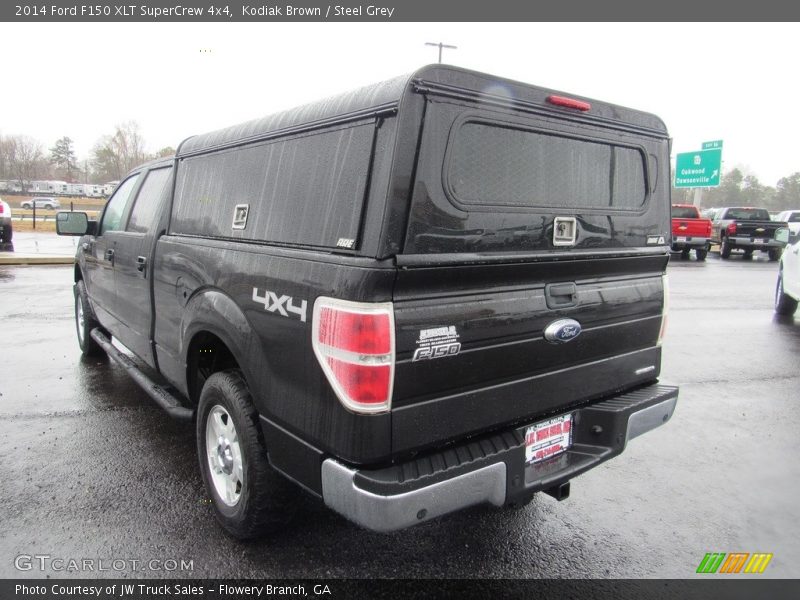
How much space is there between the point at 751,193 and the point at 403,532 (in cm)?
8900

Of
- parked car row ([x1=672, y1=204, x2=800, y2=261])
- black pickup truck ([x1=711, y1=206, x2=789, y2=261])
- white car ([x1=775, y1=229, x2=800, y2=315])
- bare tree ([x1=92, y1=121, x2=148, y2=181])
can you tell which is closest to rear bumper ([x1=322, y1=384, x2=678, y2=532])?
white car ([x1=775, y1=229, x2=800, y2=315])

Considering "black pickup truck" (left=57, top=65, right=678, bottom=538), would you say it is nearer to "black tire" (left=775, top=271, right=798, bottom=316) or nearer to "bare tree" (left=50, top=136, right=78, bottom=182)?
"black tire" (left=775, top=271, right=798, bottom=316)

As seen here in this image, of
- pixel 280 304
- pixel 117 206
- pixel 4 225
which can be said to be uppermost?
pixel 117 206

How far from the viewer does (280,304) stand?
7.54ft

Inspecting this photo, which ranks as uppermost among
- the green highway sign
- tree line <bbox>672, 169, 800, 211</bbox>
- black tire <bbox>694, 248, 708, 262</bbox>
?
tree line <bbox>672, 169, 800, 211</bbox>

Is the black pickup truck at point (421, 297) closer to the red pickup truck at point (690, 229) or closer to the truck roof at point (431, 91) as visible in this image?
the truck roof at point (431, 91)

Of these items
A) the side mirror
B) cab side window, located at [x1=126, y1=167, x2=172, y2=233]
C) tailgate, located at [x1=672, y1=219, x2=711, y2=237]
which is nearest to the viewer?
cab side window, located at [x1=126, y1=167, x2=172, y2=233]

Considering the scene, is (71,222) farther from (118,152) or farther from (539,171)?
(118,152)

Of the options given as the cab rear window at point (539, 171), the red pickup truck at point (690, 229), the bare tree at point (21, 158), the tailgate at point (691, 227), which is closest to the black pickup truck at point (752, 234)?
the red pickup truck at point (690, 229)

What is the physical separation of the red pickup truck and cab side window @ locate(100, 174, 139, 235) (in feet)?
62.0

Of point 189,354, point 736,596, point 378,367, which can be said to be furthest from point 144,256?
point 736,596

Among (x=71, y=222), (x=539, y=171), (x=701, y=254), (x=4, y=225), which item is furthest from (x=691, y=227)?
(x=4, y=225)

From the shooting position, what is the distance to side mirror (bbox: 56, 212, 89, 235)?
4.75 m

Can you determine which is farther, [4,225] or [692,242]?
[692,242]
